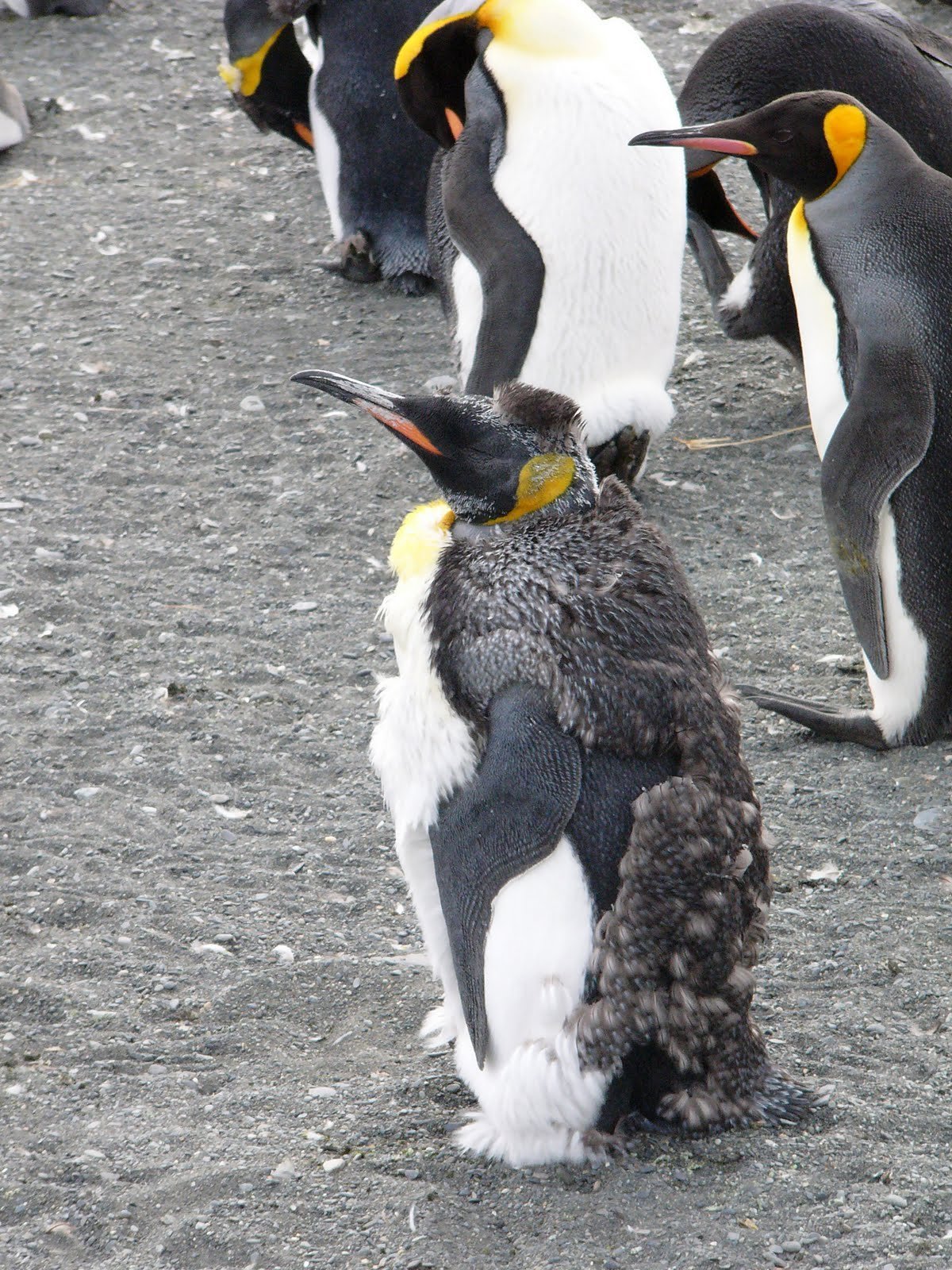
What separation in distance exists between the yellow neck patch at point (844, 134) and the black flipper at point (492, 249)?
0.89 metres

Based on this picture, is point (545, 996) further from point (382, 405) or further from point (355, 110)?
point (355, 110)

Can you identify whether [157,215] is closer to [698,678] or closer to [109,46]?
[109,46]

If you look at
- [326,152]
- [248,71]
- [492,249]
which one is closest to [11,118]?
[248,71]

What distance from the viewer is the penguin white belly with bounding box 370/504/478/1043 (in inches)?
81.4

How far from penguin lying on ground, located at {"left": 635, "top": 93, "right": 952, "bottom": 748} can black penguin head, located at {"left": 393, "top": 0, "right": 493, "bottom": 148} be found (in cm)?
115

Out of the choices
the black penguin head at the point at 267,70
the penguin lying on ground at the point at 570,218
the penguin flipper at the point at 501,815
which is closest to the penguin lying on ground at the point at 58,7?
the black penguin head at the point at 267,70

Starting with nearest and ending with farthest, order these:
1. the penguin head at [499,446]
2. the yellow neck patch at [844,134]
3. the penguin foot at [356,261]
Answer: the penguin head at [499,446]
the yellow neck patch at [844,134]
the penguin foot at [356,261]

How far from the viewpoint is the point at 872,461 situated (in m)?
3.15

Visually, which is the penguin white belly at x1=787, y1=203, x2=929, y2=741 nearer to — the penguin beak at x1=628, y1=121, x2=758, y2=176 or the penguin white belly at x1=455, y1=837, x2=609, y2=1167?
the penguin beak at x1=628, y1=121, x2=758, y2=176

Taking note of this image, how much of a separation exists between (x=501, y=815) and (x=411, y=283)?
3631mm

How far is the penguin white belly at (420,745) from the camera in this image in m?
2.07

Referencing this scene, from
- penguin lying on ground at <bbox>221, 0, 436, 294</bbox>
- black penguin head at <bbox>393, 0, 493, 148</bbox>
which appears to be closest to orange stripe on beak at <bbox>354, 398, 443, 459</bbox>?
black penguin head at <bbox>393, 0, 493, 148</bbox>

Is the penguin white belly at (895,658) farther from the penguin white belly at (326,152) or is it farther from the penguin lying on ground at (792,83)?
the penguin white belly at (326,152)

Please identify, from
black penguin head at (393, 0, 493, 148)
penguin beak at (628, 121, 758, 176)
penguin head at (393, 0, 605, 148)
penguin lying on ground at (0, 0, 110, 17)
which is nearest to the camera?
penguin beak at (628, 121, 758, 176)
